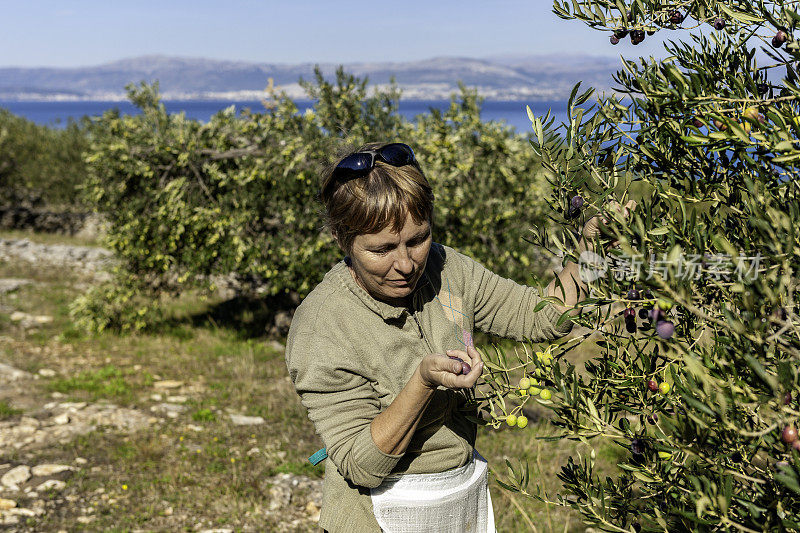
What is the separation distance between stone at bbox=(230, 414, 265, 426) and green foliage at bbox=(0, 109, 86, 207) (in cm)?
1638

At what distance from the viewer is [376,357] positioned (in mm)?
2248

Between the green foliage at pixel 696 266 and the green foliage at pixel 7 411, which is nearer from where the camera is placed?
the green foliage at pixel 696 266

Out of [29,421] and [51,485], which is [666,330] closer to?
[51,485]

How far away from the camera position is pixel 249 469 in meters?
5.95

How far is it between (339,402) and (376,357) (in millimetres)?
208

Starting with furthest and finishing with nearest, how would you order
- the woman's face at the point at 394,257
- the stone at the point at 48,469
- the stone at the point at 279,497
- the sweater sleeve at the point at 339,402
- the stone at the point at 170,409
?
1. the stone at the point at 170,409
2. the stone at the point at 48,469
3. the stone at the point at 279,497
4. the woman's face at the point at 394,257
5. the sweater sleeve at the point at 339,402

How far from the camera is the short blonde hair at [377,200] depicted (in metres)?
2.19

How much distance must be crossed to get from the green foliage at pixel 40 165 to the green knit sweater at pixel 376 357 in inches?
820

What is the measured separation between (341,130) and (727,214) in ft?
23.0

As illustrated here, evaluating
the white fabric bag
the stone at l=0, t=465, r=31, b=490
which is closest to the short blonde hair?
the white fabric bag

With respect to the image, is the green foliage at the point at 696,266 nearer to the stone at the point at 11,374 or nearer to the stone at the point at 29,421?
the stone at the point at 29,421

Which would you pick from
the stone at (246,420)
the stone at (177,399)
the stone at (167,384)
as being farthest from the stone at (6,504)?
the stone at (167,384)

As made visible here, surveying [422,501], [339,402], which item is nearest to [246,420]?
[422,501]

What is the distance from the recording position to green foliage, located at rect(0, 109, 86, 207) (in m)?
20.4
